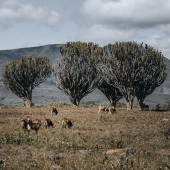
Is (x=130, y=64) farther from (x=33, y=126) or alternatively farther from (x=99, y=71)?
(x=33, y=126)

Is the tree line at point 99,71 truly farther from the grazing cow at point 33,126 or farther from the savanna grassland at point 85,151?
the grazing cow at point 33,126

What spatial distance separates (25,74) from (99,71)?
1196cm

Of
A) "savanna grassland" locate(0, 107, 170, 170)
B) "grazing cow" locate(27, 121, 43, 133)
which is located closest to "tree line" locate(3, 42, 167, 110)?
"savanna grassland" locate(0, 107, 170, 170)

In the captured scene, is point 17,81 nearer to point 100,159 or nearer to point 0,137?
point 0,137

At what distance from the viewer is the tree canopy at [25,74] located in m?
34.4

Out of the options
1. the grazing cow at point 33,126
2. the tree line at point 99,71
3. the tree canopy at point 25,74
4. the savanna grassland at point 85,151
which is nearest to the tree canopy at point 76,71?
the tree line at point 99,71

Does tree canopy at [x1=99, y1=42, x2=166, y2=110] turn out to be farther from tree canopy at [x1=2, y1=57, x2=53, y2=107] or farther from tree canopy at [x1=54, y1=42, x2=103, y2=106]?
tree canopy at [x1=2, y1=57, x2=53, y2=107]

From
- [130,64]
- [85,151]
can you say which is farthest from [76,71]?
[85,151]

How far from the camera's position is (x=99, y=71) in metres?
31.1

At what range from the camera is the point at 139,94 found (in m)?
33.1

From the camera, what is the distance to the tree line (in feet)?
84.4

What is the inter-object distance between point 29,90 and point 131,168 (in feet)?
107

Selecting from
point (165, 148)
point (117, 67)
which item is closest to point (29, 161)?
point (165, 148)

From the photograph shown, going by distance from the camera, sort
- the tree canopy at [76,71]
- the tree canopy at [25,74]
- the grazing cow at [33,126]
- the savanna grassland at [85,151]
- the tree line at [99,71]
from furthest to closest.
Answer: the tree canopy at [25,74]
the tree canopy at [76,71]
the tree line at [99,71]
the grazing cow at [33,126]
the savanna grassland at [85,151]
